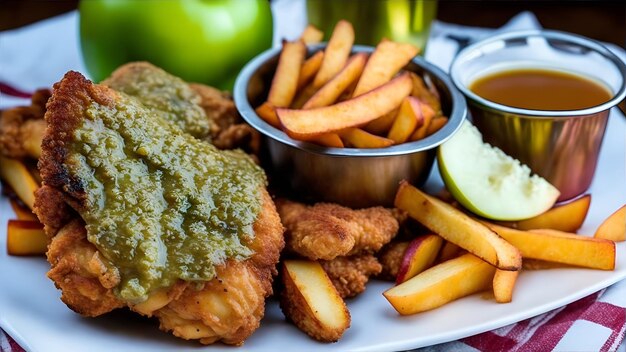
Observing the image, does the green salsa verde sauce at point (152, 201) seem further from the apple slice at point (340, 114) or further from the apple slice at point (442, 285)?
the apple slice at point (442, 285)

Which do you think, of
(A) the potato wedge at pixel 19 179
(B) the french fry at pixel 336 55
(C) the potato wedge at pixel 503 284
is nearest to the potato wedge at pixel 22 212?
(A) the potato wedge at pixel 19 179

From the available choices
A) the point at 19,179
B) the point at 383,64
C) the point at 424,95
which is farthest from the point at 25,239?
the point at 424,95

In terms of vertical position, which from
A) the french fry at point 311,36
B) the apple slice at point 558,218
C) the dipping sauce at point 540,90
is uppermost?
the french fry at point 311,36

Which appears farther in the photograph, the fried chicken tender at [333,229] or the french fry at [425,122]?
the french fry at [425,122]

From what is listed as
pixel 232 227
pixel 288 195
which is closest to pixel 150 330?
pixel 232 227

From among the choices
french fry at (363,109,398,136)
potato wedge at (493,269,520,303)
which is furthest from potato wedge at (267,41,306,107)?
potato wedge at (493,269,520,303)

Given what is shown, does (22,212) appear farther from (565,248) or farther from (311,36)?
(565,248)
